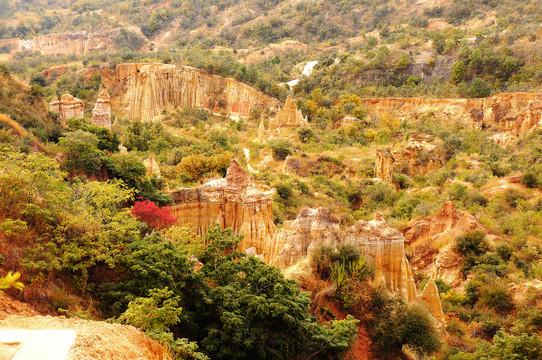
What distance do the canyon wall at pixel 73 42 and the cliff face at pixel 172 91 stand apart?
2943 centimetres

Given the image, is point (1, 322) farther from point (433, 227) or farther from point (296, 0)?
point (296, 0)

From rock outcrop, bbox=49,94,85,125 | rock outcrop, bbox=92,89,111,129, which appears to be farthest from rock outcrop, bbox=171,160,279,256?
rock outcrop, bbox=92,89,111,129

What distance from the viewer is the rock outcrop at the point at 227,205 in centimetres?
1670

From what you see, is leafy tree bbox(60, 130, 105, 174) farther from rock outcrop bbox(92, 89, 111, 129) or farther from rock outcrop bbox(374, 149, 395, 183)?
rock outcrop bbox(374, 149, 395, 183)

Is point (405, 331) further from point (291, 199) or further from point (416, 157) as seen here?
point (416, 157)

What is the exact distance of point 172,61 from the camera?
55.5m

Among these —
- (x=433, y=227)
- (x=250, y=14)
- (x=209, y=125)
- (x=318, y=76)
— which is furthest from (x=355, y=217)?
(x=250, y=14)

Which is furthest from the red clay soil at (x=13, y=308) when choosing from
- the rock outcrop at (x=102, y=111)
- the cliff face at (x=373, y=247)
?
the rock outcrop at (x=102, y=111)

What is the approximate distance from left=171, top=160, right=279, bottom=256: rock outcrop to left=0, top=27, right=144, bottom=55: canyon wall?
70.7 m

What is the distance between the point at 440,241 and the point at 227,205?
10698 mm

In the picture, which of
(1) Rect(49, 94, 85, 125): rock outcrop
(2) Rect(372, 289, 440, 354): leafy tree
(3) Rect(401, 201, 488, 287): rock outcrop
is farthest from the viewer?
(1) Rect(49, 94, 85, 125): rock outcrop

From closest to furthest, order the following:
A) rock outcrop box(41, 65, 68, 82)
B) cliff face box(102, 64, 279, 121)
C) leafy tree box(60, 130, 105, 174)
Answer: leafy tree box(60, 130, 105, 174)
cliff face box(102, 64, 279, 121)
rock outcrop box(41, 65, 68, 82)

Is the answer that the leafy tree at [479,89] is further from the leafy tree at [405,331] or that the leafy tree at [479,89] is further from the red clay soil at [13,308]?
the red clay soil at [13,308]

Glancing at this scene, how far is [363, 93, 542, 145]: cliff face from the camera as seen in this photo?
38.1 metres
